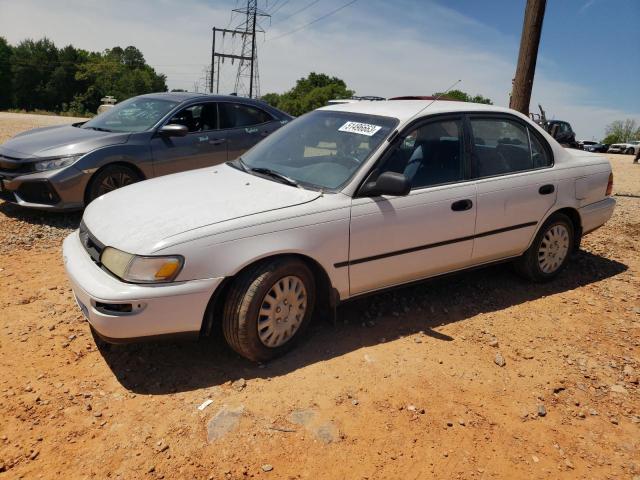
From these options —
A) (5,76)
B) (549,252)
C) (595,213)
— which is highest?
(5,76)

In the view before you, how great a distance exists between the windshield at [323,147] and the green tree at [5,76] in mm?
75547

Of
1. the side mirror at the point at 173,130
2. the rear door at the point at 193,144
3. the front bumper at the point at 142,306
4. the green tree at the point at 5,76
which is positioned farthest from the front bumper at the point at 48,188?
the green tree at the point at 5,76

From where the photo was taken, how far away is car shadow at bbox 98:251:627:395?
3.11m

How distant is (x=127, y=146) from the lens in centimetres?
611

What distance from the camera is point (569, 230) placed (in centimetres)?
472

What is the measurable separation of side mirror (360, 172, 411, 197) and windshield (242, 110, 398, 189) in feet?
0.59

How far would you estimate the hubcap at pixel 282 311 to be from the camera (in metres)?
3.10

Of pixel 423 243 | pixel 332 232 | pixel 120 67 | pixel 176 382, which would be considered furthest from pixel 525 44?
pixel 120 67

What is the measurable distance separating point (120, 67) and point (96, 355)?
7955 centimetres

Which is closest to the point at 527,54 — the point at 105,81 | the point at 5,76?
the point at 105,81

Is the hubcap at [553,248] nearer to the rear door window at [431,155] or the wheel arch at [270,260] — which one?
the rear door window at [431,155]

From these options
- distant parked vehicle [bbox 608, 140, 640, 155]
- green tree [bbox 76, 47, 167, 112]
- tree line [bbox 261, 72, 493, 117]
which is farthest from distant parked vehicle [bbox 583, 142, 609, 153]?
green tree [bbox 76, 47, 167, 112]

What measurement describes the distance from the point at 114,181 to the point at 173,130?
959mm

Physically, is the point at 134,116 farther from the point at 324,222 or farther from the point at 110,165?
the point at 324,222
